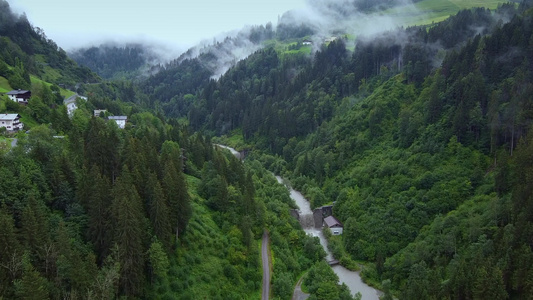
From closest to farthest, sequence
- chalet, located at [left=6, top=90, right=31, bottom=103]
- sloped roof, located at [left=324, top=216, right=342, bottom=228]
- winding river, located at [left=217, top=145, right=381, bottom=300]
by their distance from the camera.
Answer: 1. winding river, located at [left=217, top=145, right=381, bottom=300]
2. chalet, located at [left=6, top=90, right=31, bottom=103]
3. sloped roof, located at [left=324, top=216, right=342, bottom=228]

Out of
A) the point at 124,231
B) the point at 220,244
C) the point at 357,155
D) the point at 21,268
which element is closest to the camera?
the point at 21,268

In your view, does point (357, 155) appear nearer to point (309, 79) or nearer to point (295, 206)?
point (295, 206)

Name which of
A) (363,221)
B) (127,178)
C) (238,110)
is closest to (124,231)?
(127,178)

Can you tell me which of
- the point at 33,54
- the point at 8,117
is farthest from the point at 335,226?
the point at 33,54

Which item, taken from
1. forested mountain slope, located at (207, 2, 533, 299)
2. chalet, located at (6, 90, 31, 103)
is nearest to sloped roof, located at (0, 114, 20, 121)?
chalet, located at (6, 90, 31, 103)

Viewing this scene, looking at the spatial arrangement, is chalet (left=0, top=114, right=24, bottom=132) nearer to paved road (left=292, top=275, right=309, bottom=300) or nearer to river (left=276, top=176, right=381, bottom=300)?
paved road (left=292, top=275, right=309, bottom=300)

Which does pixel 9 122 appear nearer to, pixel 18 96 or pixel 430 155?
pixel 18 96

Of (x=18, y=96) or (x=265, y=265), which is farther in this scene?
(x=18, y=96)
